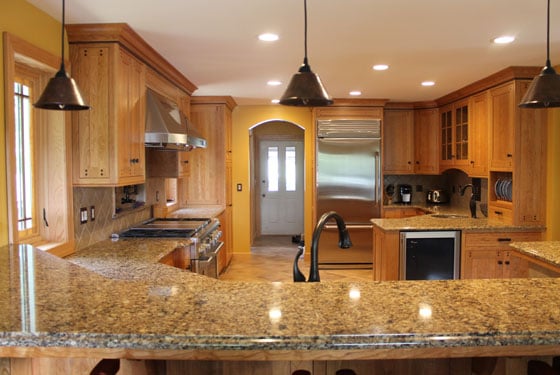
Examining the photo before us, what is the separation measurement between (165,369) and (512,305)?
120 cm

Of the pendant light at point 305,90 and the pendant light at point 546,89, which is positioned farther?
the pendant light at point 546,89

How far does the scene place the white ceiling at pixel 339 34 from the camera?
2795mm

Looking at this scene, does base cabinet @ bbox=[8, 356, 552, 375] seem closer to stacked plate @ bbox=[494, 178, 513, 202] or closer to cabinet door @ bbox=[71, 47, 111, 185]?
cabinet door @ bbox=[71, 47, 111, 185]

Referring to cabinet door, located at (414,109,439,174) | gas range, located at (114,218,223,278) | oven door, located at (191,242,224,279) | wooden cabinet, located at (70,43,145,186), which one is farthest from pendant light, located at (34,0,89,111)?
cabinet door, located at (414,109,439,174)

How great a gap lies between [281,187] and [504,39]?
21.2 feet

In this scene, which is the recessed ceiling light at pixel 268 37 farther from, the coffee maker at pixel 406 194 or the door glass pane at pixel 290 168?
the door glass pane at pixel 290 168

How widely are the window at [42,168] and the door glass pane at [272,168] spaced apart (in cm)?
650

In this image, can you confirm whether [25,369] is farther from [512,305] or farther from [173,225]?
[173,225]

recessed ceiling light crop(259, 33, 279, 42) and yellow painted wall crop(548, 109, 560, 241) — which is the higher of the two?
recessed ceiling light crop(259, 33, 279, 42)

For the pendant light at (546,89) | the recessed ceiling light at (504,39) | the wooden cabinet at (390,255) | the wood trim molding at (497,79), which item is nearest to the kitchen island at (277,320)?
the pendant light at (546,89)

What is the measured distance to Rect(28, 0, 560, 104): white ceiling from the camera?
9.17 ft

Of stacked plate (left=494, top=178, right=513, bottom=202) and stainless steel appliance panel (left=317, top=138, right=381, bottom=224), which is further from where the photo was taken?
stainless steel appliance panel (left=317, top=138, right=381, bottom=224)

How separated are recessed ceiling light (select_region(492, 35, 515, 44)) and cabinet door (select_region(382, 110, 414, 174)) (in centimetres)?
338

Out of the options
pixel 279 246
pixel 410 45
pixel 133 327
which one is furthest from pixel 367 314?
pixel 279 246
